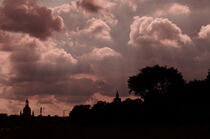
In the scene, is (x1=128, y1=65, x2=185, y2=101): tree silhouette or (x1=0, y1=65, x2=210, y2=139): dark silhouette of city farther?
(x1=128, y1=65, x2=185, y2=101): tree silhouette

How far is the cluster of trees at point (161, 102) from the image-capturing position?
54.1m

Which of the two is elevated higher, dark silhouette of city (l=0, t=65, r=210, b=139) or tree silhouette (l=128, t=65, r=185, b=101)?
tree silhouette (l=128, t=65, r=185, b=101)

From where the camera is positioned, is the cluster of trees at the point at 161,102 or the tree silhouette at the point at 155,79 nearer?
the cluster of trees at the point at 161,102

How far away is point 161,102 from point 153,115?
Answer: 9.46ft

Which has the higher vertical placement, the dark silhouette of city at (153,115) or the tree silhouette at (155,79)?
the tree silhouette at (155,79)

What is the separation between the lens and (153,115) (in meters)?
58.0

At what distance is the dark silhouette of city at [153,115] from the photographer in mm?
44938

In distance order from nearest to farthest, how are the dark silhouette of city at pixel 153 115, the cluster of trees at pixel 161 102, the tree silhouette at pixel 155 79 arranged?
the dark silhouette of city at pixel 153 115
the cluster of trees at pixel 161 102
the tree silhouette at pixel 155 79

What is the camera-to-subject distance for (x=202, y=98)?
63156 mm

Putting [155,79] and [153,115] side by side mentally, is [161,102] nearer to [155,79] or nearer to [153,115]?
[153,115]

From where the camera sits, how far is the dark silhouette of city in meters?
44.9

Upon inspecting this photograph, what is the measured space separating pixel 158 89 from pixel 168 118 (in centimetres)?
3190

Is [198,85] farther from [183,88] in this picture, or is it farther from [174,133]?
[174,133]

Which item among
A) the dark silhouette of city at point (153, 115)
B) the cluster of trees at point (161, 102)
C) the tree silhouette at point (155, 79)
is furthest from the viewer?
the tree silhouette at point (155, 79)
